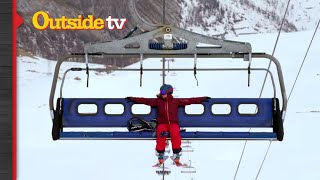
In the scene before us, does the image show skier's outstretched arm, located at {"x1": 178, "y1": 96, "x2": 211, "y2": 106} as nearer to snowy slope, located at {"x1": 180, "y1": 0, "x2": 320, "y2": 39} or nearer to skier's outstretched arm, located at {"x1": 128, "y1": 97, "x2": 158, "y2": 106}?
skier's outstretched arm, located at {"x1": 128, "y1": 97, "x2": 158, "y2": 106}

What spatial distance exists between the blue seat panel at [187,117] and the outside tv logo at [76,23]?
2608 centimetres

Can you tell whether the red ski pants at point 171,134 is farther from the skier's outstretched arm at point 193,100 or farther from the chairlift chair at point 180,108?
the skier's outstretched arm at point 193,100

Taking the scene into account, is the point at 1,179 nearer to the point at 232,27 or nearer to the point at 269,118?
the point at 269,118

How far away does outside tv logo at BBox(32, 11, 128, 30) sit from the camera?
3047 centimetres

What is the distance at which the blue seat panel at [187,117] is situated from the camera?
401 cm

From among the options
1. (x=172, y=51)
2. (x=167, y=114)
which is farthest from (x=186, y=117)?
(x=172, y=51)

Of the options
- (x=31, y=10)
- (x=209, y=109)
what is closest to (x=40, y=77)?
(x=31, y=10)

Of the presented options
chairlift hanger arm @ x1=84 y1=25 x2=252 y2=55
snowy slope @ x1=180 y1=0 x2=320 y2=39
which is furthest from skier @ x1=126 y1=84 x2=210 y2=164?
snowy slope @ x1=180 y1=0 x2=320 y2=39

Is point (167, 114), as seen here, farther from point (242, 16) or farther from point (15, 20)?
point (242, 16)

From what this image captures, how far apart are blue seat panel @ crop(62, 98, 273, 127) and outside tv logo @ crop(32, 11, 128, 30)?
2608 cm

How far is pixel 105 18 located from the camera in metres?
34.1

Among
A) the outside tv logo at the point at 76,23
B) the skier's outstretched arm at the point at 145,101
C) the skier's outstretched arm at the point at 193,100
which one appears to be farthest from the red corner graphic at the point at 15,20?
the outside tv logo at the point at 76,23

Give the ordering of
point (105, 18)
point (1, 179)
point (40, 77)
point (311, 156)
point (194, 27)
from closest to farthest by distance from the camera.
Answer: point (1, 179) < point (311, 156) < point (40, 77) < point (194, 27) < point (105, 18)

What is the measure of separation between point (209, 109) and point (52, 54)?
24.1 m
